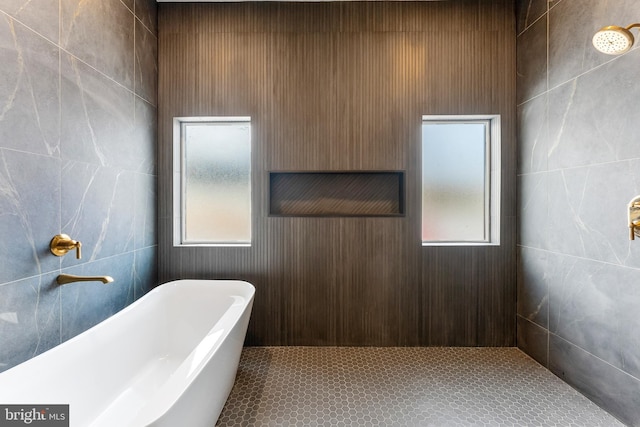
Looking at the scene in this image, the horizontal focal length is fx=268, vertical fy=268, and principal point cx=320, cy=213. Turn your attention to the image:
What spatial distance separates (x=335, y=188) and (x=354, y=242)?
477 mm

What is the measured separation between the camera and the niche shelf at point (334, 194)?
2.22m

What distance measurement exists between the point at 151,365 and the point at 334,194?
67.6 inches

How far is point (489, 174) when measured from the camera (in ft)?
7.14

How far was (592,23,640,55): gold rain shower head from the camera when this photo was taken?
1.13 meters

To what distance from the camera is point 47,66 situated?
48.7 inches

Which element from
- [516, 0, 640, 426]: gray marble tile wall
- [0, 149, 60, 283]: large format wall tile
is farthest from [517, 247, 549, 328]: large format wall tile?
[0, 149, 60, 283]: large format wall tile

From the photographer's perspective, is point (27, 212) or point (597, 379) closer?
point (27, 212)

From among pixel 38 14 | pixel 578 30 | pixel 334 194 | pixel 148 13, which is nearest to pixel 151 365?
pixel 334 194

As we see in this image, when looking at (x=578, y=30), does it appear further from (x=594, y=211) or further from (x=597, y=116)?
(x=594, y=211)

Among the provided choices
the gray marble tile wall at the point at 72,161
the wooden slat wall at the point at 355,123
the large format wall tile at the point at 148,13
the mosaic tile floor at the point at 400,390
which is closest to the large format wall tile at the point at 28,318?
the gray marble tile wall at the point at 72,161

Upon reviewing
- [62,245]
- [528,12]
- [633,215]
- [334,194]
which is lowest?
[62,245]

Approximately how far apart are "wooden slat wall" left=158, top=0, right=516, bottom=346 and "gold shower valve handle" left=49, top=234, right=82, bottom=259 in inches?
39.6

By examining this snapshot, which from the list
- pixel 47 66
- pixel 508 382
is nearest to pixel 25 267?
pixel 47 66

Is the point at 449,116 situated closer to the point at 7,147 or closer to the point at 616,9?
the point at 616,9
